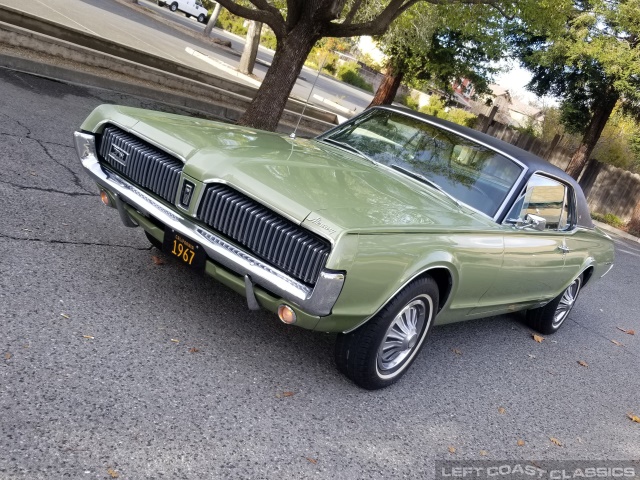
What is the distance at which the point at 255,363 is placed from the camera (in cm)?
398

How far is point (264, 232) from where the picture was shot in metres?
3.59

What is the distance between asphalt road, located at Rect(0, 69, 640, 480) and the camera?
2.96 meters

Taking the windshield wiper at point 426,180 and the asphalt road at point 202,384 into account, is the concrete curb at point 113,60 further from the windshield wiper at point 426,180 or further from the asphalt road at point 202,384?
the windshield wiper at point 426,180

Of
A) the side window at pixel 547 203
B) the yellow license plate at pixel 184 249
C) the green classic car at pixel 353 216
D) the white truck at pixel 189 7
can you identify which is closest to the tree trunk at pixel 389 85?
the side window at pixel 547 203

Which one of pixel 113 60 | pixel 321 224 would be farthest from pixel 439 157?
pixel 113 60

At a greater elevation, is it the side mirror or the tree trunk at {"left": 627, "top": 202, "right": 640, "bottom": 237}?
the side mirror

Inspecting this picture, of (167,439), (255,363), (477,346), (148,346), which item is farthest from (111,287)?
(477,346)

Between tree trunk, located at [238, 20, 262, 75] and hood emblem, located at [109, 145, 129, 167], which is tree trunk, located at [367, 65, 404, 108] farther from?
hood emblem, located at [109, 145, 129, 167]

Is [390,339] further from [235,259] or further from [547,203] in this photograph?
[547,203]

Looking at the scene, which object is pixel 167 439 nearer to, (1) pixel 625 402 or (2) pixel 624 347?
(1) pixel 625 402

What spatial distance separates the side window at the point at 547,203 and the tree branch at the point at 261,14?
6317 millimetres

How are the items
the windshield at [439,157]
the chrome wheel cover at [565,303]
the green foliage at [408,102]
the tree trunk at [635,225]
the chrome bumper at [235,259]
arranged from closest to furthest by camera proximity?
the chrome bumper at [235,259] < the windshield at [439,157] < the chrome wheel cover at [565,303] < the tree trunk at [635,225] < the green foliage at [408,102]

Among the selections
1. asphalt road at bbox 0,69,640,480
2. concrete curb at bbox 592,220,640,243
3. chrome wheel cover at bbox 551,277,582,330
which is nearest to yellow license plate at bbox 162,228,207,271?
asphalt road at bbox 0,69,640,480

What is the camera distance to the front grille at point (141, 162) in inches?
156
